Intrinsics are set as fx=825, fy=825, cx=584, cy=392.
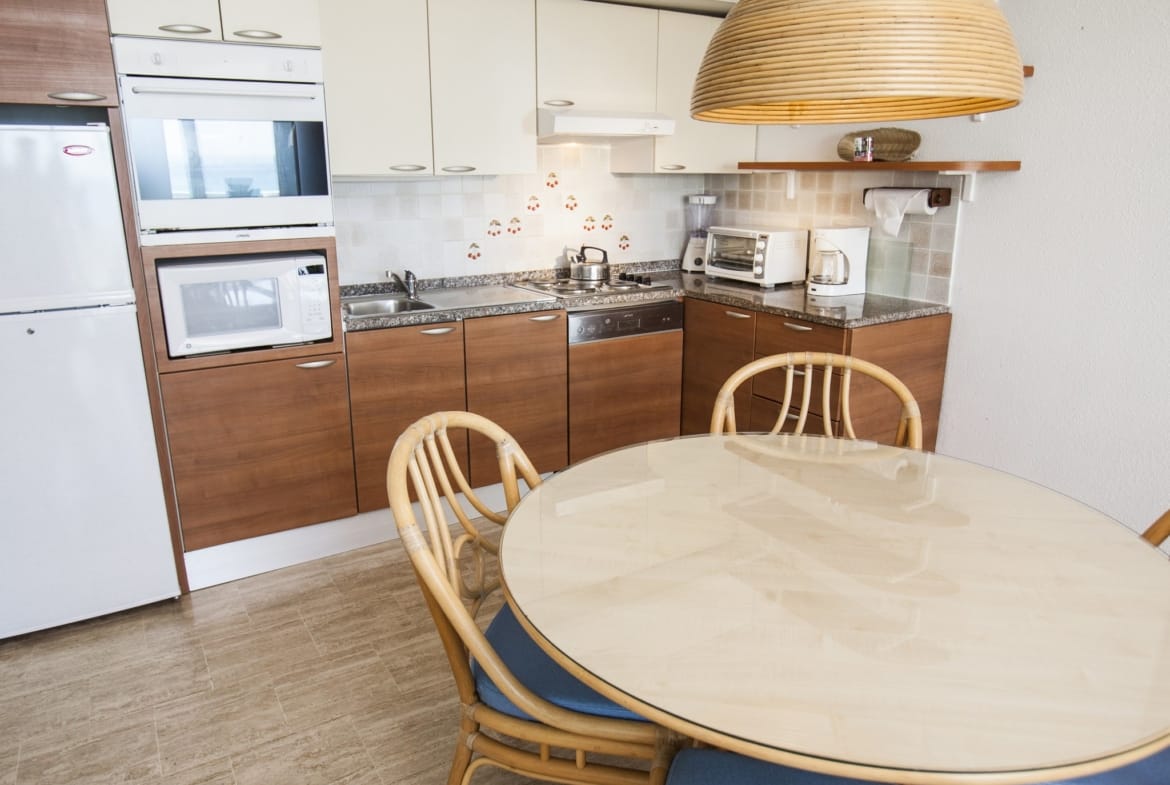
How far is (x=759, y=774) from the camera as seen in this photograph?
1.28m

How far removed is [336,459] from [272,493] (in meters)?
0.24

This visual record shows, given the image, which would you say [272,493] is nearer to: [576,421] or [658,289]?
[576,421]

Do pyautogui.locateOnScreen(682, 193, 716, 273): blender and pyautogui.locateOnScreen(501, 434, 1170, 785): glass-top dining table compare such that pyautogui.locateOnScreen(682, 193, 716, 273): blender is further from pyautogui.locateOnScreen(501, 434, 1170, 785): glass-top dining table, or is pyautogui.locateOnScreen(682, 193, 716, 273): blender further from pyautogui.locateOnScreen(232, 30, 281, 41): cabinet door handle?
pyautogui.locateOnScreen(501, 434, 1170, 785): glass-top dining table

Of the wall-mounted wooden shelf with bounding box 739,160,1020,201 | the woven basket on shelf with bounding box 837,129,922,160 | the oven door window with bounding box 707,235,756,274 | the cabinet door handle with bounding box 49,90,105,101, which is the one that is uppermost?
the cabinet door handle with bounding box 49,90,105,101

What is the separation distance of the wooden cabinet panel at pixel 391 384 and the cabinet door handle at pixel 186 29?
1.01m

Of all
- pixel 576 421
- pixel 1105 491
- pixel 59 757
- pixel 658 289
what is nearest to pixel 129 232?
pixel 59 757

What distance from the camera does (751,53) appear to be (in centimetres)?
121

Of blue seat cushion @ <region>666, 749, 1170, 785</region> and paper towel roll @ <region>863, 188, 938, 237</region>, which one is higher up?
paper towel roll @ <region>863, 188, 938, 237</region>

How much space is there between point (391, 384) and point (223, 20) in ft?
4.10

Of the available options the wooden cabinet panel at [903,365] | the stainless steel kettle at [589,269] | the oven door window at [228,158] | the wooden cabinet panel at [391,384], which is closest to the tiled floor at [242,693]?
the wooden cabinet panel at [391,384]

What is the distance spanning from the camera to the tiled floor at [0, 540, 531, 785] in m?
1.99

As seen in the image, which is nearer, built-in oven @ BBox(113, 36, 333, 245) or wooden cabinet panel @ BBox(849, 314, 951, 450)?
built-in oven @ BBox(113, 36, 333, 245)

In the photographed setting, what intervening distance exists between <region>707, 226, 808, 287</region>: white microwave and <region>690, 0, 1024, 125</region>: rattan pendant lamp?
7.34ft

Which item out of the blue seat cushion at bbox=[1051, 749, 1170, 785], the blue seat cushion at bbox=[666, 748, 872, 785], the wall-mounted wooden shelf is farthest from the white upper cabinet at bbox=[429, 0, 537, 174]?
the blue seat cushion at bbox=[1051, 749, 1170, 785]
